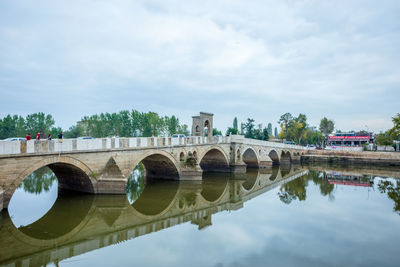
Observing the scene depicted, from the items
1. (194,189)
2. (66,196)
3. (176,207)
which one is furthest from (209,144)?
(66,196)

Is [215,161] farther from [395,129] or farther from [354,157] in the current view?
[395,129]

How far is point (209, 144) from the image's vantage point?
963 inches

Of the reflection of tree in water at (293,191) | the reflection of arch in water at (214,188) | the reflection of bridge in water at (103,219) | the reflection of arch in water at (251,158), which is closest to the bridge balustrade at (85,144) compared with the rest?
the reflection of bridge in water at (103,219)

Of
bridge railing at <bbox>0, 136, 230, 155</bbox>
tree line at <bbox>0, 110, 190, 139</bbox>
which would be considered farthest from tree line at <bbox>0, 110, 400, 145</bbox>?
bridge railing at <bbox>0, 136, 230, 155</bbox>

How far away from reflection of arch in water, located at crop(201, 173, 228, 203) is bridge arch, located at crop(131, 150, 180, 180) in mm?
2561

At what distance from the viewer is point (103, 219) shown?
40.0ft

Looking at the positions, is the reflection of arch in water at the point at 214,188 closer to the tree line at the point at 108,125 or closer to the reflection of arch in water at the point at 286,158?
the reflection of arch in water at the point at 286,158

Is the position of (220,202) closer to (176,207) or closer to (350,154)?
(176,207)

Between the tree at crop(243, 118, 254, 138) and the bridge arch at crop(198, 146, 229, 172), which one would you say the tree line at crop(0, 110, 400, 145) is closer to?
the tree at crop(243, 118, 254, 138)

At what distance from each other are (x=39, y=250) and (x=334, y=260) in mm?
9404

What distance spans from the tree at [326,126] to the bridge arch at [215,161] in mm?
49424

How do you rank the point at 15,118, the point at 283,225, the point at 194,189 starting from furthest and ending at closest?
the point at 15,118
the point at 194,189
the point at 283,225

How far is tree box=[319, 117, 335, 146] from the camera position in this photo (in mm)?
68750

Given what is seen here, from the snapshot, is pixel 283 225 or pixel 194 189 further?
pixel 194 189
